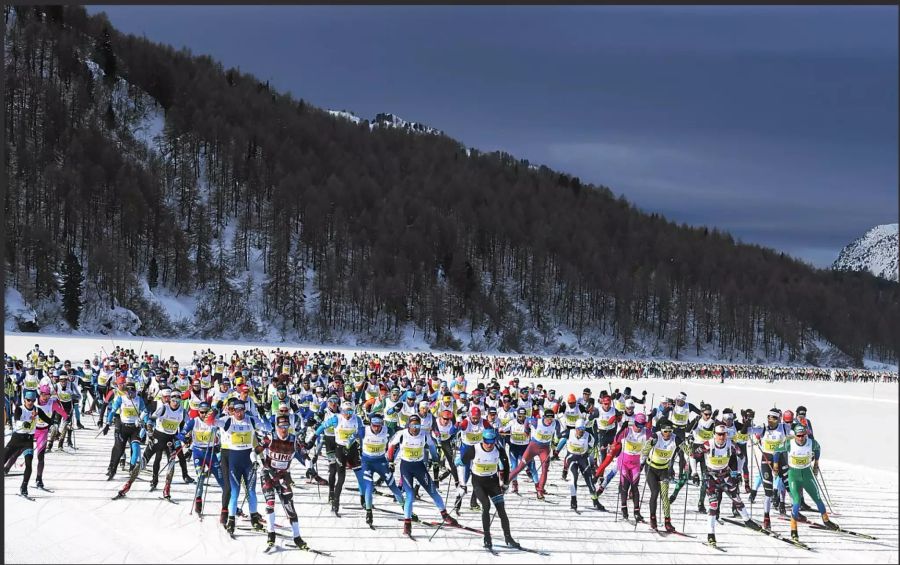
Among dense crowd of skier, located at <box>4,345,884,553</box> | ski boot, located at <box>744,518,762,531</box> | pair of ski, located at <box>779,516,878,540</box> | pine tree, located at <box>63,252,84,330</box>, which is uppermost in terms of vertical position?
pine tree, located at <box>63,252,84,330</box>

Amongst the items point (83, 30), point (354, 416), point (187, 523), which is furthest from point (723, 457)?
point (83, 30)

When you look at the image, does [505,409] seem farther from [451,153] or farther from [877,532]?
[451,153]

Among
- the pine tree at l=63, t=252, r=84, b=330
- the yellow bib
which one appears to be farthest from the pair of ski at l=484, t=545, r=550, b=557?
the pine tree at l=63, t=252, r=84, b=330

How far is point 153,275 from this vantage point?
9238 centimetres

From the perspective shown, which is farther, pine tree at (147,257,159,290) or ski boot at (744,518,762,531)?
pine tree at (147,257,159,290)

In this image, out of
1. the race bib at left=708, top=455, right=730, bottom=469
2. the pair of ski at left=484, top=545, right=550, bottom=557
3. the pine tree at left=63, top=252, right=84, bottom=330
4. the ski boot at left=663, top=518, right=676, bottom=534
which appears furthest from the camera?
the pine tree at left=63, top=252, right=84, bottom=330

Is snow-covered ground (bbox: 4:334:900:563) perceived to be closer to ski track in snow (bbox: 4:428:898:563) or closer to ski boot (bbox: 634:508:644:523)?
ski track in snow (bbox: 4:428:898:563)

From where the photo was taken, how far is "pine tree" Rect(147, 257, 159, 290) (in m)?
91.8

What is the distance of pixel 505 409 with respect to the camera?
16250mm

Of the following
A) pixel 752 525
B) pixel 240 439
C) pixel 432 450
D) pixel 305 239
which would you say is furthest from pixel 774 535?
pixel 305 239

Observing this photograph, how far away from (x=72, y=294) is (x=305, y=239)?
43349 millimetres

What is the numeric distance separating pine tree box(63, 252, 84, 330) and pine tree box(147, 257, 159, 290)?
17.3m

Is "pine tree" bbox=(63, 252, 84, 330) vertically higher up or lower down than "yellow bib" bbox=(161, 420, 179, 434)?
higher up

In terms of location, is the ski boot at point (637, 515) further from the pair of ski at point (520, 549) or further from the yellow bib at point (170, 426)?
the yellow bib at point (170, 426)
